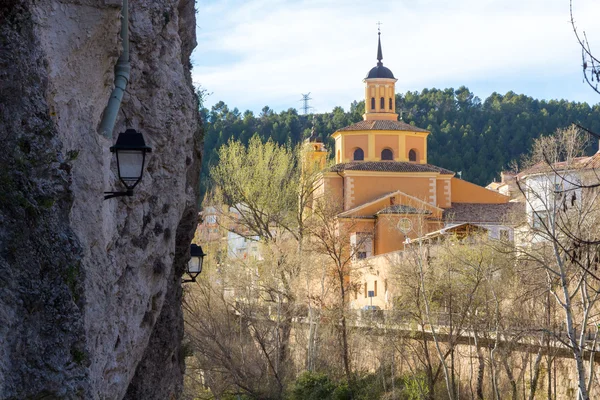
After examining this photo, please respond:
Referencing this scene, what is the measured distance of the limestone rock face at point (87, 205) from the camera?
175 inches

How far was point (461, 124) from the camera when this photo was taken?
90.6m

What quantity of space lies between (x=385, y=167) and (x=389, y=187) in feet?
3.78

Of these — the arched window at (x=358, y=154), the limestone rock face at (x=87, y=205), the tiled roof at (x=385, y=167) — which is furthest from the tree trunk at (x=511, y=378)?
the arched window at (x=358, y=154)

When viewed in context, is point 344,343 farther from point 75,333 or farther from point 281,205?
point 75,333

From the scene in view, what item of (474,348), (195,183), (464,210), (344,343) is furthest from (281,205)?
(195,183)

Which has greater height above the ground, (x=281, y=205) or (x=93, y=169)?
(x=281, y=205)

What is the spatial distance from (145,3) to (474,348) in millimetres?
20706

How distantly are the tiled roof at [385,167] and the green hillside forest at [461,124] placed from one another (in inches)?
960

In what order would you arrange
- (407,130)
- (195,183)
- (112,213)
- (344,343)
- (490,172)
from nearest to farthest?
(112,213) → (195,183) → (344,343) → (407,130) → (490,172)

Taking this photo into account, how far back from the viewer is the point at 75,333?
4555 mm

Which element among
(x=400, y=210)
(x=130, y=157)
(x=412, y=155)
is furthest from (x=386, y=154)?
(x=130, y=157)

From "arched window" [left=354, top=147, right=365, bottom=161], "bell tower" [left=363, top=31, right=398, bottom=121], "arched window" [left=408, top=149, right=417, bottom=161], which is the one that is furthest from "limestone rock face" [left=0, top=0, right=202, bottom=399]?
"bell tower" [left=363, top=31, right=398, bottom=121]

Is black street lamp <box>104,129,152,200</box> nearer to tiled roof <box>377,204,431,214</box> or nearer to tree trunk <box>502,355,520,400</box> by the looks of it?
tree trunk <box>502,355,520,400</box>

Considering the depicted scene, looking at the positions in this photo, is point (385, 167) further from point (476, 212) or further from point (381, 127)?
point (476, 212)
